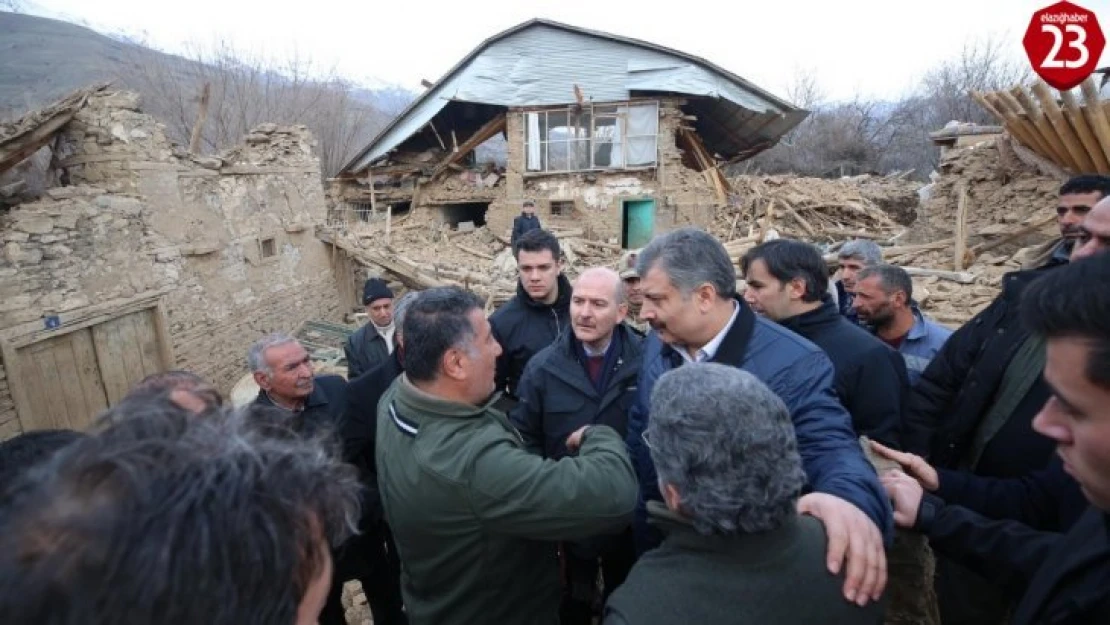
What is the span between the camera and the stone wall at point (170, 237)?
649cm

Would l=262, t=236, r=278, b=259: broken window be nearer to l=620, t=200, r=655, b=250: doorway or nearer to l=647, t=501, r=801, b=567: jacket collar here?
l=620, t=200, r=655, b=250: doorway

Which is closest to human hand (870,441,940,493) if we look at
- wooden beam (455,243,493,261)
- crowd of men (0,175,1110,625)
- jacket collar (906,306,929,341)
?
crowd of men (0,175,1110,625)

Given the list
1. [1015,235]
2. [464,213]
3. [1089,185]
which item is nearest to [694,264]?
[1089,185]

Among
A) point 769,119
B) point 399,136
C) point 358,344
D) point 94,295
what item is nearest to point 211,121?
point 399,136

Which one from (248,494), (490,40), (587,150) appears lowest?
(248,494)

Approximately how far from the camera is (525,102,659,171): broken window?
57.9ft

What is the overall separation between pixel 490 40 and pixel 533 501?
18758 millimetres

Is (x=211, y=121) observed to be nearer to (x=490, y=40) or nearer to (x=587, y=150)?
(x=490, y=40)

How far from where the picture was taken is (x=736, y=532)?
1.27 m

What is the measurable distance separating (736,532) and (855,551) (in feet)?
1.07

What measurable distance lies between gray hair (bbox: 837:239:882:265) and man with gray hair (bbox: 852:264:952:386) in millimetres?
514

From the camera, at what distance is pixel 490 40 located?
696 inches

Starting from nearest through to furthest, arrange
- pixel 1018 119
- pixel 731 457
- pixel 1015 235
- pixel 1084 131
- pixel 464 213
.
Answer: pixel 731 457, pixel 1084 131, pixel 1018 119, pixel 1015 235, pixel 464 213

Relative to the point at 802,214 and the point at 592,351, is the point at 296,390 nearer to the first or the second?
the point at 592,351
